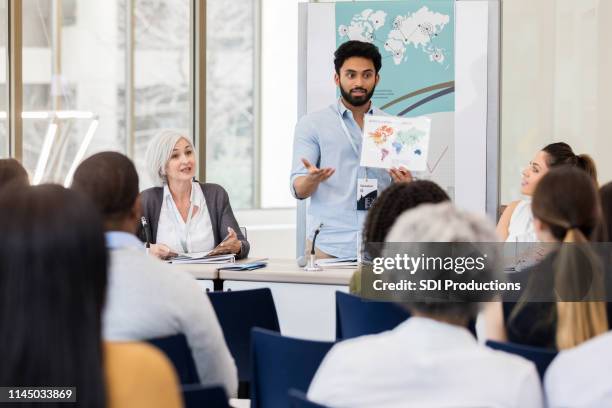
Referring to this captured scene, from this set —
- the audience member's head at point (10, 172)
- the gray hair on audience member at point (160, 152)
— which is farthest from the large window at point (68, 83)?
the audience member's head at point (10, 172)

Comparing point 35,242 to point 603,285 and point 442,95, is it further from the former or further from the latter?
point 442,95

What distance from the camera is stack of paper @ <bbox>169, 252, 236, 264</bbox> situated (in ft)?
15.8

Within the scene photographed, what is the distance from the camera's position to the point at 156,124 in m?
8.54

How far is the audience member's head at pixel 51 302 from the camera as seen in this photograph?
1.30 metres

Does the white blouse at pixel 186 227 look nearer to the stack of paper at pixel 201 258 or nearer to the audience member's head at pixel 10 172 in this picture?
the stack of paper at pixel 201 258

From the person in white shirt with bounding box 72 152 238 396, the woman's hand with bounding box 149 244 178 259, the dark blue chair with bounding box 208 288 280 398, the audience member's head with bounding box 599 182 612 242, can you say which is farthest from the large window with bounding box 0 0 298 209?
the audience member's head with bounding box 599 182 612 242

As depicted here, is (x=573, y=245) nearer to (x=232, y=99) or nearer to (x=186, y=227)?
(x=186, y=227)

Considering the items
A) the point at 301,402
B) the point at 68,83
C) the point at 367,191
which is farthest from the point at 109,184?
the point at 68,83

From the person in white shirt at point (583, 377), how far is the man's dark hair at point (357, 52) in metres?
3.89

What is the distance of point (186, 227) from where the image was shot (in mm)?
5074

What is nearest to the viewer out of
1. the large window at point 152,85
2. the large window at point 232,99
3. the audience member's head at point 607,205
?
the audience member's head at point 607,205

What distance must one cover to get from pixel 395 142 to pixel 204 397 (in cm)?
362

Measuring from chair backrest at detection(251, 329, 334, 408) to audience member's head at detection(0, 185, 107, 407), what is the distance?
133 centimetres

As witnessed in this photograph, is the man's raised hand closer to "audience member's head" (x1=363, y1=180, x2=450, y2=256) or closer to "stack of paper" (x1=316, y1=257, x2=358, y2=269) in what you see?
"stack of paper" (x1=316, y1=257, x2=358, y2=269)
